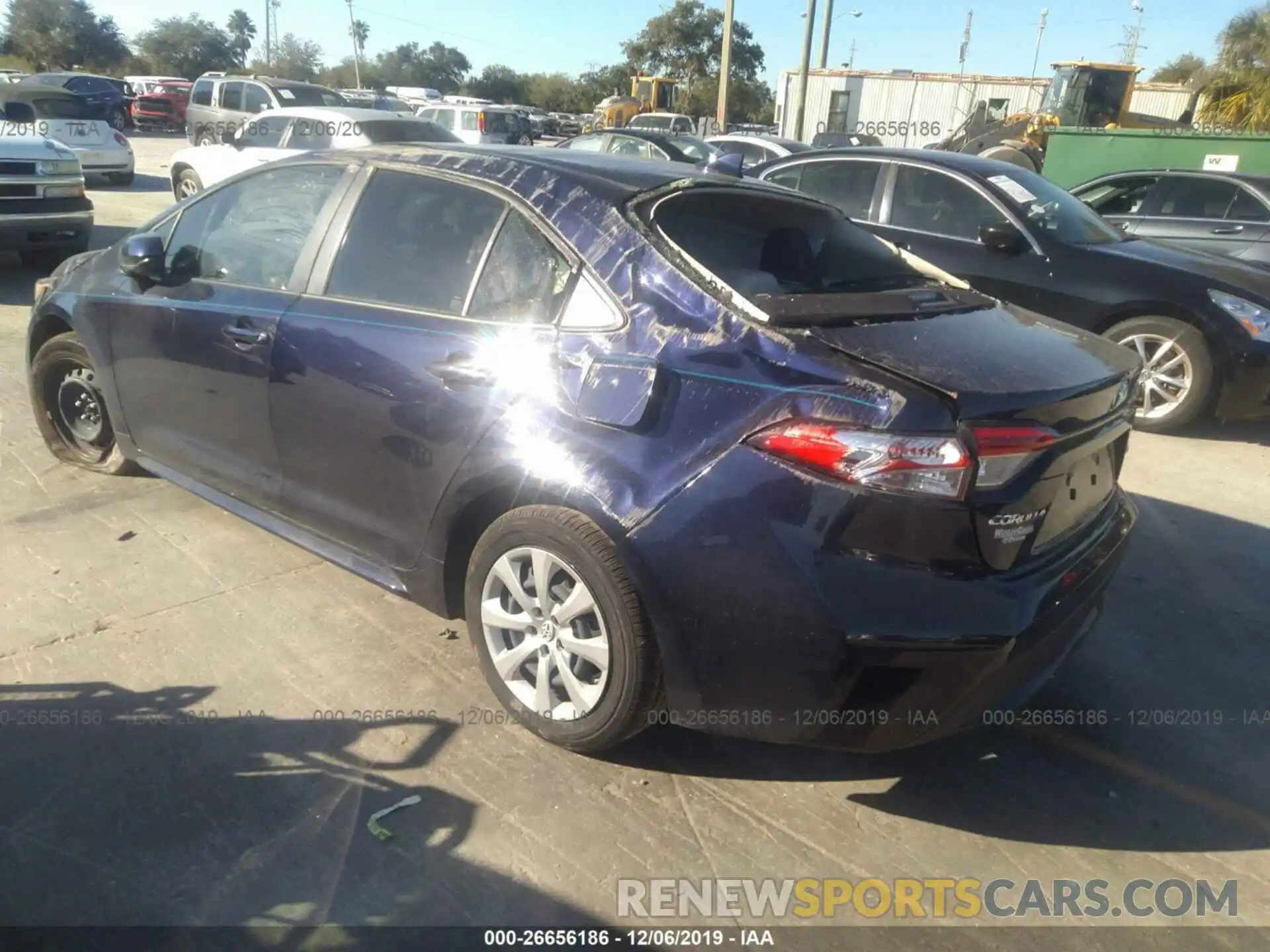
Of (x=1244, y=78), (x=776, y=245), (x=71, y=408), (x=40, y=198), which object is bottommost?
(x=71, y=408)

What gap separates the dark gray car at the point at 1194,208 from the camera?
8531 mm

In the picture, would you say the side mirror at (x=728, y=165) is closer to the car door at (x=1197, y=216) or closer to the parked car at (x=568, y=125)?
the car door at (x=1197, y=216)

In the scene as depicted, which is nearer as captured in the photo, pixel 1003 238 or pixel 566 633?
pixel 566 633

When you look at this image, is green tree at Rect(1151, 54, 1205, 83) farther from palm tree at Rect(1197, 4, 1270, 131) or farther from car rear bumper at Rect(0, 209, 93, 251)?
car rear bumper at Rect(0, 209, 93, 251)

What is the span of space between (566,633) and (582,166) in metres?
1.51

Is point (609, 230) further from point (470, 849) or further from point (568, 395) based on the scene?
point (470, 849)

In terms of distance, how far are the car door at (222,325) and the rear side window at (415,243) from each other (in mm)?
197

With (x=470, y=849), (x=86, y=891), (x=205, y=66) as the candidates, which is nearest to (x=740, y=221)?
(x=470, y=849)

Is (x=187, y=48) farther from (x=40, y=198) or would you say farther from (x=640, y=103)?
(x=40, y=198)

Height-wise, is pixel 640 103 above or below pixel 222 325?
above

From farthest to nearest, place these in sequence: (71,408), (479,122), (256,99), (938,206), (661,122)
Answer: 1. (661,122)
2. (479,122)
3. (256,99)
4. (938,206)
5. (71,408)

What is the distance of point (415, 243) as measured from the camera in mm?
3322

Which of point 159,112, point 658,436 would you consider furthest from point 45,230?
point 159,112

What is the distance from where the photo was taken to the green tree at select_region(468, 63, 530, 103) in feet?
246
